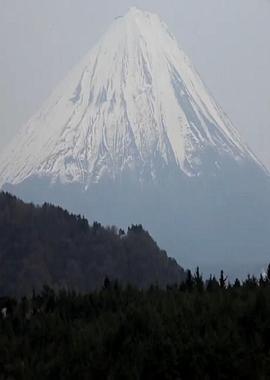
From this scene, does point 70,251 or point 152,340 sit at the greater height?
point 70,251

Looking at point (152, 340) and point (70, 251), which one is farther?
point (70, 251)

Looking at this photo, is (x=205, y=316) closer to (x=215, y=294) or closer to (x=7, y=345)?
(x=215, y=294)

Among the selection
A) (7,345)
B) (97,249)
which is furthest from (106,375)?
(97,249)

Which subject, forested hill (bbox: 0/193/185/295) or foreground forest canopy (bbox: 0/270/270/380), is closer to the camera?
foreground forest canopy (bbox: 0/270/270/380)

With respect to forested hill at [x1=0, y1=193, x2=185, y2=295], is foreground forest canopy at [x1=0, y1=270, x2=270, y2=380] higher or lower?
lower
